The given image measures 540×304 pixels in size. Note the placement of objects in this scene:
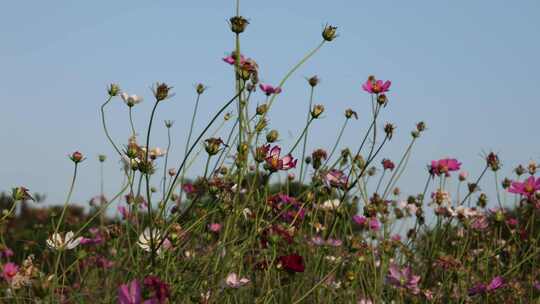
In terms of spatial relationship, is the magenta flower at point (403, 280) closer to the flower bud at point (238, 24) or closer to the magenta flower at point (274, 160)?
the magenta flower at point (274, 160)

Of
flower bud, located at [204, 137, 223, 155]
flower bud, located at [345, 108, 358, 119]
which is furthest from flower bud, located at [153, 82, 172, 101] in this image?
flower bud, located at [345, 108, 358, 119]

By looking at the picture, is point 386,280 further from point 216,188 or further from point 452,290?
point 216,188

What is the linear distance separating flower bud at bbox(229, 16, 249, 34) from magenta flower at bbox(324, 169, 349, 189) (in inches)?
28.0

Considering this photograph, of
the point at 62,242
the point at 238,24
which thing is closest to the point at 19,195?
the point at 62,242

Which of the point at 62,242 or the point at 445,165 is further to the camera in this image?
the point at 445,165

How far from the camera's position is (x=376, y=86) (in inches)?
112

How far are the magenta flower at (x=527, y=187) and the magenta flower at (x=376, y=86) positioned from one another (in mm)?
1037

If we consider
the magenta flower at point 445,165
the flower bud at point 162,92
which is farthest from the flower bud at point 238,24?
the magenta flower at point 445,165

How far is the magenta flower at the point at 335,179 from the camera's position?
8.67ft

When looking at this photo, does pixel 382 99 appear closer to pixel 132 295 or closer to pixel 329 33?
pixel 329 33

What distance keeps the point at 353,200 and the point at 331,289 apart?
3.37ft

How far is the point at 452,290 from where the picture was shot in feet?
9.82

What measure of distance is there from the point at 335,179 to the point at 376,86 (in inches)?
17.1

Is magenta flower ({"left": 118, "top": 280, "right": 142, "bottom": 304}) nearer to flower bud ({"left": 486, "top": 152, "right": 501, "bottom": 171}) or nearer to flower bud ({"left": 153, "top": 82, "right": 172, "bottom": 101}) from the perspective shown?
flower bud ({"left": 153, "top": 82, "right": 172, "bottom": 101})
